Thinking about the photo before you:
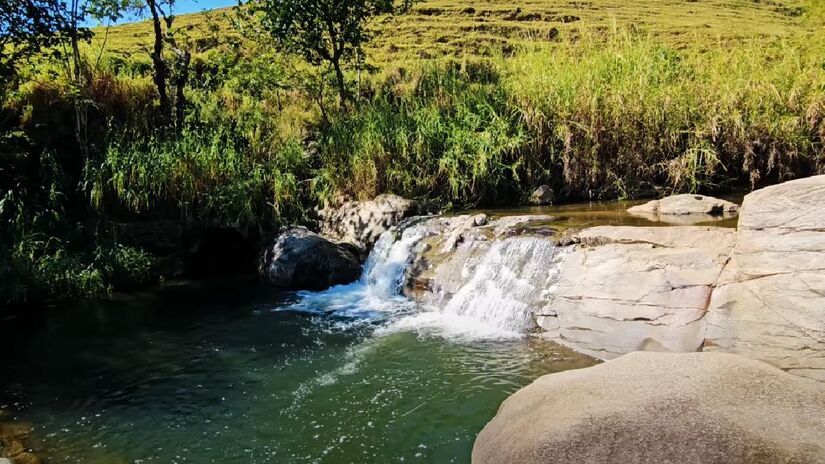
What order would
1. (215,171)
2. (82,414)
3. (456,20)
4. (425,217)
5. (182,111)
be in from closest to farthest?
(82,414) < (425,217) < (215,171) < (182,111) < (456,20)

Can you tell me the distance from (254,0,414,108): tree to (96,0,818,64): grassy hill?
7617 mm

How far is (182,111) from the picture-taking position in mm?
11117

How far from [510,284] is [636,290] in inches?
63.1

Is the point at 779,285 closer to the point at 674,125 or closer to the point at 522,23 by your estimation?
the point at 674,125

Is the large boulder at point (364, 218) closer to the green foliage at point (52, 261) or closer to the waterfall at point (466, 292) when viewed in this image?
the waterfall at point (466, 292)

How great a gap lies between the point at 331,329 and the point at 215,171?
4.44m

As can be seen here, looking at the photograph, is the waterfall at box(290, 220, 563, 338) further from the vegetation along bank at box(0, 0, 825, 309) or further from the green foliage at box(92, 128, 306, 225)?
the green foliage at box(92, 128, 306, 225)

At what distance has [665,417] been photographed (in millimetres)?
3193

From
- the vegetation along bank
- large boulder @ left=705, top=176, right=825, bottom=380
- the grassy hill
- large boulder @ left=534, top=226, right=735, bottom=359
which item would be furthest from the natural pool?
the grassy hill

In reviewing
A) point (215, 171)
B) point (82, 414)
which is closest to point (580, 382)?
point (82, 414)

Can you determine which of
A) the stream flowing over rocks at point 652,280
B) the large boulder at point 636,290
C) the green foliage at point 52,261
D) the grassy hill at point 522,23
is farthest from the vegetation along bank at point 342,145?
the grassy hill at point 522,23

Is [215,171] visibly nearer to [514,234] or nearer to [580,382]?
[514,234]

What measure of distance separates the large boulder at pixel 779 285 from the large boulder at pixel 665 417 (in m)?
0.48

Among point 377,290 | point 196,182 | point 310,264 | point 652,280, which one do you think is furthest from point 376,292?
point 652,280
